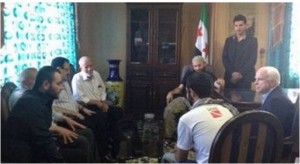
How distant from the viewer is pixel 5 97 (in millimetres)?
973

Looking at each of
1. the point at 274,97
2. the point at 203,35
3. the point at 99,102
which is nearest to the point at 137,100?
the point at 99,102

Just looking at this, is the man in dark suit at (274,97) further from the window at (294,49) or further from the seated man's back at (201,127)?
the seated man's back at (201,127)

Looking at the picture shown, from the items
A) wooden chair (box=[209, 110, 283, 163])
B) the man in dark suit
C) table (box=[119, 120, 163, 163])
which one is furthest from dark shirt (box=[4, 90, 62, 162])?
the man in dark suit

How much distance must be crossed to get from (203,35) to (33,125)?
587 mm

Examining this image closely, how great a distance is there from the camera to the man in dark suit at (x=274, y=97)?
3.57 ft

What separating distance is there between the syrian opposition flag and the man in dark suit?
0.19 m

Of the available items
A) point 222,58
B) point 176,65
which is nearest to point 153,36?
point 176,65

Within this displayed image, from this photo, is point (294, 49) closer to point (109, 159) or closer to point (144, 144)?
point (144, 144)

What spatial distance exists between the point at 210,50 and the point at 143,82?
24 centimetres

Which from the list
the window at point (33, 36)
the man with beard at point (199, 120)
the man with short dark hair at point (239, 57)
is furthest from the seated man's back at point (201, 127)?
the window at point (33, 36)

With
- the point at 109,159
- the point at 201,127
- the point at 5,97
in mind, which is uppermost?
the point at 5,97

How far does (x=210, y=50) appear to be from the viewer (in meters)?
1.09

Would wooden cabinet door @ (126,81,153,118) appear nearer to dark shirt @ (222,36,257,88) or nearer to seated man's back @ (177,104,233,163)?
seated man's back @ (177,104,233,163)

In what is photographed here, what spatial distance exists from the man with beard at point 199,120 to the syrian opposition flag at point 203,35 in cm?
8
